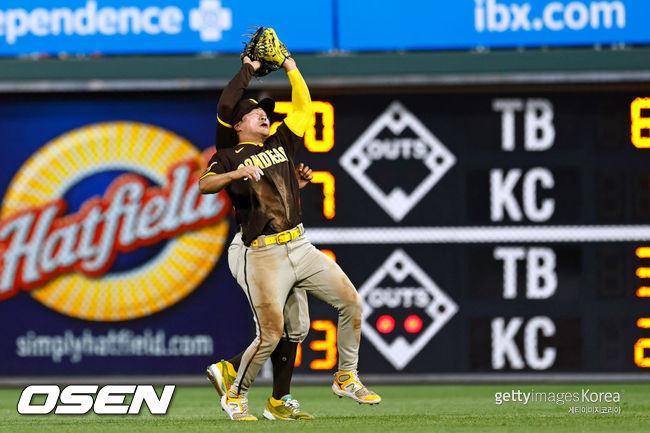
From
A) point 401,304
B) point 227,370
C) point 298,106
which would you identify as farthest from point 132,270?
point 298,106

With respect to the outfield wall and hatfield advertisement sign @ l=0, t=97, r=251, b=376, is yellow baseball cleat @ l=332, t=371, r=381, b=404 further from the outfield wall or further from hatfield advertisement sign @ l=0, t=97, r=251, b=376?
hatfield advertisement sign @ l=0, t=97, r=251, b=376

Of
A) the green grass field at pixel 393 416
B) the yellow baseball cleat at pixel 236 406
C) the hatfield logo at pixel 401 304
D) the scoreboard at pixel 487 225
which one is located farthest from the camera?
the hatfield logo at pixel 401 304

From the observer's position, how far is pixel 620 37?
28.9 feet

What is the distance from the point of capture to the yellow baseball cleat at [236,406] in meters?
6.53

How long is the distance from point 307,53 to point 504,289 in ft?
6.86

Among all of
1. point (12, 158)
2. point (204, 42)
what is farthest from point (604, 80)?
point (12, 158)

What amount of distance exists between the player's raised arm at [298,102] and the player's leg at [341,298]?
2.01 feet

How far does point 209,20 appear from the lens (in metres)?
8.91

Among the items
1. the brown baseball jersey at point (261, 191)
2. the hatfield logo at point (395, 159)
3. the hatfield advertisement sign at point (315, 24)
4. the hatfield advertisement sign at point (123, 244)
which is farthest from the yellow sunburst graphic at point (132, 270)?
the brown baseball jersey at point (261, 191)

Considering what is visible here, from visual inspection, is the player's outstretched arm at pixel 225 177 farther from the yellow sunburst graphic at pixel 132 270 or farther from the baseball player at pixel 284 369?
the yellow sunburst graphic at pixel 132 270

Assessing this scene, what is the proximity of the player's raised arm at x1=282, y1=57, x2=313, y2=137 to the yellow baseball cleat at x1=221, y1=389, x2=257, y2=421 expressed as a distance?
54.3 inches

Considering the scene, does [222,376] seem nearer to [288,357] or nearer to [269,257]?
[288,357]

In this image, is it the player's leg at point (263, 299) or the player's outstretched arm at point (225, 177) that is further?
the player's leg at point (263, 299)

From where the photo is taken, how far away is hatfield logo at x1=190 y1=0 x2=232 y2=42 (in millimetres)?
8898
